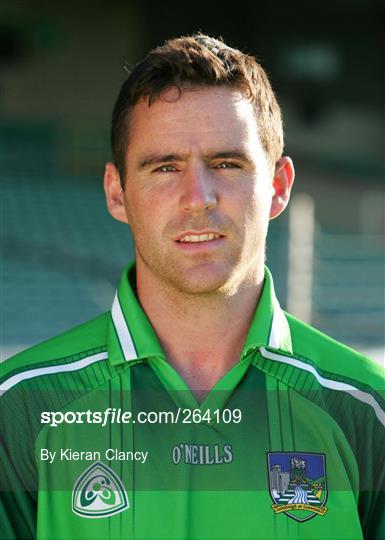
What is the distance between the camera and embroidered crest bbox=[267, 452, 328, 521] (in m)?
1.75

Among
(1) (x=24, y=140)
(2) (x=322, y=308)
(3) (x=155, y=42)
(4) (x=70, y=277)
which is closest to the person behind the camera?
(2) (x=322, y=308)

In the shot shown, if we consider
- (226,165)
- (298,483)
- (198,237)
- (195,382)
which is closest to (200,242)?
(198,237)

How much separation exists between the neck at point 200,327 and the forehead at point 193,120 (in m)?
0.26

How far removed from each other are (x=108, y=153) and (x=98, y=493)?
8.94 meters

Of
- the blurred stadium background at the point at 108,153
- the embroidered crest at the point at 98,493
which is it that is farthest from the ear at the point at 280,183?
the blurred stadium background at the point at 108,153

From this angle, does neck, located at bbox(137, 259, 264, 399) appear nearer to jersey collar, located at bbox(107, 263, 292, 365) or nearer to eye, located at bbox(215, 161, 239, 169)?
jersey collar, located at bbox(107, 263, 292, 365)

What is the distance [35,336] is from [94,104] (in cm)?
560

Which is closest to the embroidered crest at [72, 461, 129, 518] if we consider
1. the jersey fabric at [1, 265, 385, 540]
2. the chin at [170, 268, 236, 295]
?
the jersey fabric at [1, 265, 385, 540]

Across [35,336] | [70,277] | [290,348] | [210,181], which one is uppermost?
[70,277]

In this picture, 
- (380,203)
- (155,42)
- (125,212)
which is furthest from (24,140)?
(125,212)

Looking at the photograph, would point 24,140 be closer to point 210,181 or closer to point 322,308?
point 322,308

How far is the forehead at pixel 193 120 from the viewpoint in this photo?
182 centimetres

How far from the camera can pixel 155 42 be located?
35.8 feet

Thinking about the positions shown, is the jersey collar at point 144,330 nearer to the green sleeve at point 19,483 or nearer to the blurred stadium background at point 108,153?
the green sleeve at point 19,483
